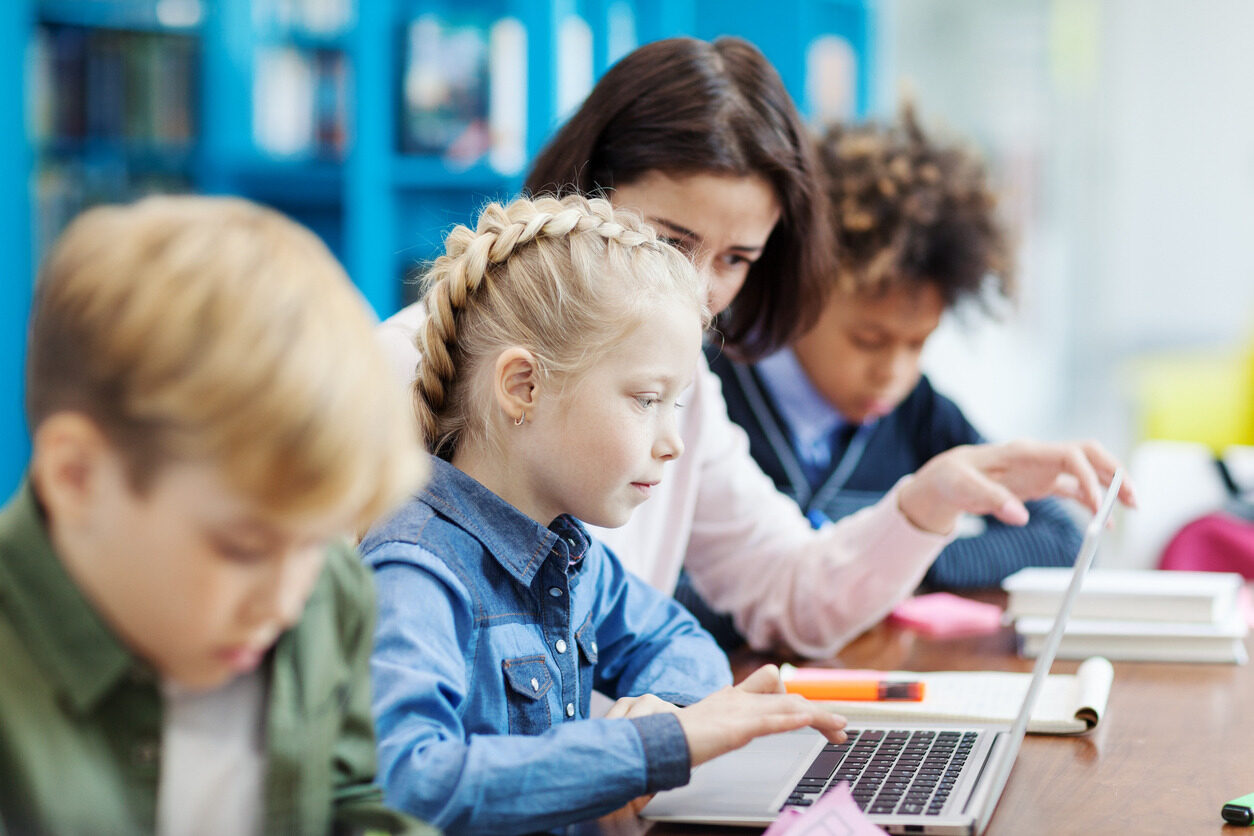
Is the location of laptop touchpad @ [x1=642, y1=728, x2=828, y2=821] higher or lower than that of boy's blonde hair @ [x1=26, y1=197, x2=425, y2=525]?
lower

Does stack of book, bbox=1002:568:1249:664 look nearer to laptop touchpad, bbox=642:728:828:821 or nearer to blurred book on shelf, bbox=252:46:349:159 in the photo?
laptop touchpad, bbox=642:728:828:821

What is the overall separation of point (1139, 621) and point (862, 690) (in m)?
0.41

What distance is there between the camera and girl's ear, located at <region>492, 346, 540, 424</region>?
3.01ft

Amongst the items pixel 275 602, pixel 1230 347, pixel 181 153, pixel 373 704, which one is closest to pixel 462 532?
pixel 373 704

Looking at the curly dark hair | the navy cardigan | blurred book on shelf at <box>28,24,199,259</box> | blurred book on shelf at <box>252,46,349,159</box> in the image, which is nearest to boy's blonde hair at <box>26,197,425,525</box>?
the navy cardigan

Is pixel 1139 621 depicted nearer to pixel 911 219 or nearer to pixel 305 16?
pixel 911 219

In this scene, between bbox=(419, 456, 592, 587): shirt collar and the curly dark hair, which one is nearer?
bbox=(419, 456, 592, 587): shirt collar

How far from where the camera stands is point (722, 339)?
1383 millimetres

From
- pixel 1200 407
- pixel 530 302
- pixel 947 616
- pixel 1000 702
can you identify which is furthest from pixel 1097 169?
pixel 530 302

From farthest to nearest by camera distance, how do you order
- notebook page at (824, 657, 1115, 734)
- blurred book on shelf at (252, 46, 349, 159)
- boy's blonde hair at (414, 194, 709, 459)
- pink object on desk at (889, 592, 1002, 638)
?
blurred book on shelf at (252, 46, 349, 159)
pink object on desk at (889, 592, 1002, 638)
notebook page at (824, 657, 1115, 734)
boy's blonde hair at (414, 194, 709, 459)

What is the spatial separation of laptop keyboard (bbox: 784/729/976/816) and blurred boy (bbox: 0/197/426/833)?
382mm

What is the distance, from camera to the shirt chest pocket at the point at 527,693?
869 mm

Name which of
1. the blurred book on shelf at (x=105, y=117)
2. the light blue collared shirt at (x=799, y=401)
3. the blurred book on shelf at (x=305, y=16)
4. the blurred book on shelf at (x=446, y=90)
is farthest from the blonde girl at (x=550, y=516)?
the blurred book on shelf at (x=305, y=16)

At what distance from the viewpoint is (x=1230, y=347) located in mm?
5562
